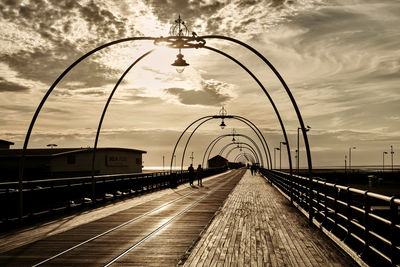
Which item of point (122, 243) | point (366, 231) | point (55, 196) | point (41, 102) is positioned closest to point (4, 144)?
point (55, 196)

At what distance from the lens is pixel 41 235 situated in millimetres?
10273

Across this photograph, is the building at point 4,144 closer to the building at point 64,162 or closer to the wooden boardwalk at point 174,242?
the building at point 64,162

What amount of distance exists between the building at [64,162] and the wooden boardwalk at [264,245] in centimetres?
4877

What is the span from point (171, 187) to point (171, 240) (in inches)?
888

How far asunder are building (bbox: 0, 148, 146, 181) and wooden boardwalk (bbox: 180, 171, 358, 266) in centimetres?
4877

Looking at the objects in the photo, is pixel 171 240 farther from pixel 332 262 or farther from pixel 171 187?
pixel 171 187

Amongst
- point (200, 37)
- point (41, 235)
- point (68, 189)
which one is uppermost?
point (200, 37)

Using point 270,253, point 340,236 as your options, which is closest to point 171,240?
point 270,253

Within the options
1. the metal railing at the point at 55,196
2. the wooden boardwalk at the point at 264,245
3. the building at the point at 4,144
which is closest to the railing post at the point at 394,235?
the wooden boardwalk at the point at 264,245

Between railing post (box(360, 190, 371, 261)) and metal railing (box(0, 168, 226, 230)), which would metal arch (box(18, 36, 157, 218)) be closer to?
metal railing (box(0, 168, 226, 230))

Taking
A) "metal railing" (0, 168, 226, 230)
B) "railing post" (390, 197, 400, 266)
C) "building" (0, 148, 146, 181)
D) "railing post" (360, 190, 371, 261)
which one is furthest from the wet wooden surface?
"building" (0, 148, 146, 181)

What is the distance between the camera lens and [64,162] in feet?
206

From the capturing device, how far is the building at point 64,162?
55188mm

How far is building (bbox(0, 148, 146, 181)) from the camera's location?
5519 cm
